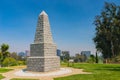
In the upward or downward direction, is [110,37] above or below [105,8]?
below

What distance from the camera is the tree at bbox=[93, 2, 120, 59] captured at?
34.4 metres

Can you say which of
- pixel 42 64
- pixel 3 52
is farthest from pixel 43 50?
pixel 3 52

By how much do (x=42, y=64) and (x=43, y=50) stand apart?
157cm

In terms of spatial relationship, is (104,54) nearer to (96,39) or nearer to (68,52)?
(96,39)

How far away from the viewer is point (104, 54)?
37781 millimetres

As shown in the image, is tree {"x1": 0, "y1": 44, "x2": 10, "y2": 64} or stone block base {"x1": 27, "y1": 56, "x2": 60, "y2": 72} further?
tree {"x1": 0, "y1": 44, "x2": 10, "y2": 64}

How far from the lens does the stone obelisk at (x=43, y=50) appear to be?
17737mm

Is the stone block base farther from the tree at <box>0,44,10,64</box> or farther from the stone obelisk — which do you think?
the tree at <box>0,44,10,64</box>

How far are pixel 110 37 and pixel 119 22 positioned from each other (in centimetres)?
348

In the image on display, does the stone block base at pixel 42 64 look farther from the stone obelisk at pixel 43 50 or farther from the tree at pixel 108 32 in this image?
the tree at pixel 108 32

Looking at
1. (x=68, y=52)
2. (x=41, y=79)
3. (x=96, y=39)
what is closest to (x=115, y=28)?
(x=96, y=39)

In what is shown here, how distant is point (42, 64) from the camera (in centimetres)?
1752

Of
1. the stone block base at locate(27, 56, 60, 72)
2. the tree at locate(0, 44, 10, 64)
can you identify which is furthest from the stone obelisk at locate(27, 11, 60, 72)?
the tree at locate(0, 44, 10, 64)

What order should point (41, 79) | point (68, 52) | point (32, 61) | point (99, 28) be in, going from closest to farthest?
point (41, 79) → point (32, 61) → point (99, 28) → point (68, 52)
